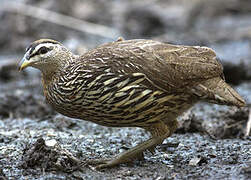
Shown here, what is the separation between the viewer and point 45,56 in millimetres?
5984

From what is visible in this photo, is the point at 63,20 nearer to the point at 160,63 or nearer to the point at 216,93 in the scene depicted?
the point at 160,63

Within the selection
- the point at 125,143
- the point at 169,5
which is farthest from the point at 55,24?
the point at 125,143

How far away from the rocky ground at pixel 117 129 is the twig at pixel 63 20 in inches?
1.0

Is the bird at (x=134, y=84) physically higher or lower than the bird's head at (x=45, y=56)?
lower

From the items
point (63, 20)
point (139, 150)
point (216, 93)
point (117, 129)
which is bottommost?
point (139, 150)

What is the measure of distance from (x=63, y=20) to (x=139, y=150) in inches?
288

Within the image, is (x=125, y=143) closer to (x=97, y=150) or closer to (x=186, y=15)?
(x=97, y=150)

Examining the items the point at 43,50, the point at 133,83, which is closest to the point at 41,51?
the point at 43,50

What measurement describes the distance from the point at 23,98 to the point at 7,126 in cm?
130

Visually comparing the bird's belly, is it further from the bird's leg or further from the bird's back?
the bird's leg

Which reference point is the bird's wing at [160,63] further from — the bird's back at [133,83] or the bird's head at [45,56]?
the bird's head at [45,56]

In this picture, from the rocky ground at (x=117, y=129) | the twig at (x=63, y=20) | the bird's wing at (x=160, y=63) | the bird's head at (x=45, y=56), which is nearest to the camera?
the rocky ground at (x=117, y=129)

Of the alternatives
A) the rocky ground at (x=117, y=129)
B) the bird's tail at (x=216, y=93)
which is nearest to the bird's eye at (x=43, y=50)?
the rocky ground at (x=117, y=129)

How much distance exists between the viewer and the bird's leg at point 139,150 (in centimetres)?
571
